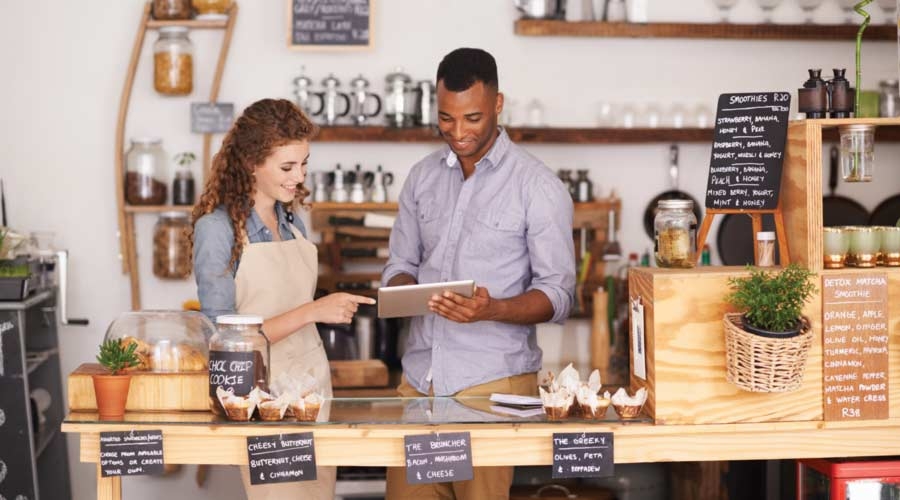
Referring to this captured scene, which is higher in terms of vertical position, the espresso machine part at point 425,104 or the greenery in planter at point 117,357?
the espresso machine part at point 425,104

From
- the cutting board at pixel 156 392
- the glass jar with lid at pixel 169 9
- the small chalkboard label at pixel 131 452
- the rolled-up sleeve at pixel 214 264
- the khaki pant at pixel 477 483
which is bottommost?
the khaki pant at pixel 477 483

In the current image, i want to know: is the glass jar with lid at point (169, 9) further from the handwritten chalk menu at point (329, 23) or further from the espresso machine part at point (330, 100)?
the espresso machine part at point (330, 100)

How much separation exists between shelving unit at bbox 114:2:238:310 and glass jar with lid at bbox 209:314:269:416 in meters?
2.50

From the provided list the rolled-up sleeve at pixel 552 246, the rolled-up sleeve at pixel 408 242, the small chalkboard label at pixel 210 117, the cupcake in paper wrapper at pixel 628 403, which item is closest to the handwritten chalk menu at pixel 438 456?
the cupcake in paper wrapper at pixel 628 403

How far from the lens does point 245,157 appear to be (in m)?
3.08

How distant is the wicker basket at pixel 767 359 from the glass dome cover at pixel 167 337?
120 centimetres

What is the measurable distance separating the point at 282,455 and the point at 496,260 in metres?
0.95

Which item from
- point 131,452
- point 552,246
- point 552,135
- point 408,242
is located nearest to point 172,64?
point 552,135

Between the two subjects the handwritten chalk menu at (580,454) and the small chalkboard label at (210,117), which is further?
the small chalkboard label at (210,117)

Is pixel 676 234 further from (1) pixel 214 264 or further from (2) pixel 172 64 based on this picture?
(2) pixel 172 64

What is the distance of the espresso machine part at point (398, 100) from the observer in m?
4.99

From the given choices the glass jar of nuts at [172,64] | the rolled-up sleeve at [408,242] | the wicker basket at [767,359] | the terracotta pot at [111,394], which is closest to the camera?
the wicker basket at [767,359]

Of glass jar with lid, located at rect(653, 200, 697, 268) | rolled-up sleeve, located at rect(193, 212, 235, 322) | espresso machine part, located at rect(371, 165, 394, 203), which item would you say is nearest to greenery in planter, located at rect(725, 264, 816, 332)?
glass jar with lid, located at rect(653, 200, 697, 268)

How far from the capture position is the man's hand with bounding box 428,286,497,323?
279cm
